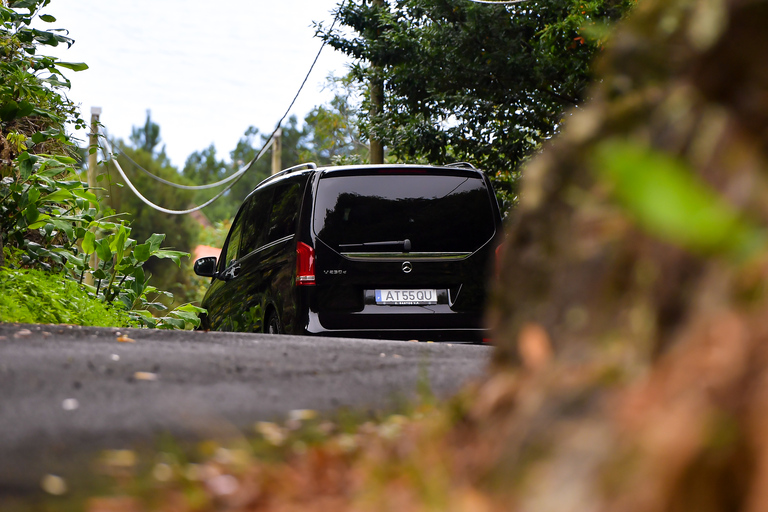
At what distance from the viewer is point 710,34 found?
175 centimetres

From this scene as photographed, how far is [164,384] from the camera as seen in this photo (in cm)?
356

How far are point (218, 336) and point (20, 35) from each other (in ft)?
17.0

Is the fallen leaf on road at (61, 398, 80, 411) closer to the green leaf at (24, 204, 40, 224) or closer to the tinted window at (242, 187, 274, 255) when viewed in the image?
the tinted window at (242, 187, 274, 255)

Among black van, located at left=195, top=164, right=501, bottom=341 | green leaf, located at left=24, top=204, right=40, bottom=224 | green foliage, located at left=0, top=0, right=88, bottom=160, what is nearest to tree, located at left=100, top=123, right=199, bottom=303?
green foliage, located at left=0, top=0, right=88, bottom=160

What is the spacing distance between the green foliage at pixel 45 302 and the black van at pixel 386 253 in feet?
5.14

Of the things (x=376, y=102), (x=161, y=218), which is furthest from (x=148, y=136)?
(x=376, y=102)

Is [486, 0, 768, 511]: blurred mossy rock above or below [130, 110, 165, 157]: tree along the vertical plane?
below

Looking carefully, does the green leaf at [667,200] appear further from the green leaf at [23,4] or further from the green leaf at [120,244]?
the green leaf at [23,4]

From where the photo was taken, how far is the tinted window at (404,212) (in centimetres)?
702

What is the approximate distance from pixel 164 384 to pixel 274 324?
3.99 m

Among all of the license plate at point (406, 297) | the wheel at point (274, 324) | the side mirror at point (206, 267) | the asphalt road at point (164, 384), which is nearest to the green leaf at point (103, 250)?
the side mirror at point (206, 267)

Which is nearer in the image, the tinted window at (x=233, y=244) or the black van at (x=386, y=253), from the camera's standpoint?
the black van at (x=386, y=253)

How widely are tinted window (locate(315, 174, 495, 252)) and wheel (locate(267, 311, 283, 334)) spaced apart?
90cm

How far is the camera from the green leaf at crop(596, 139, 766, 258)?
0.83m
